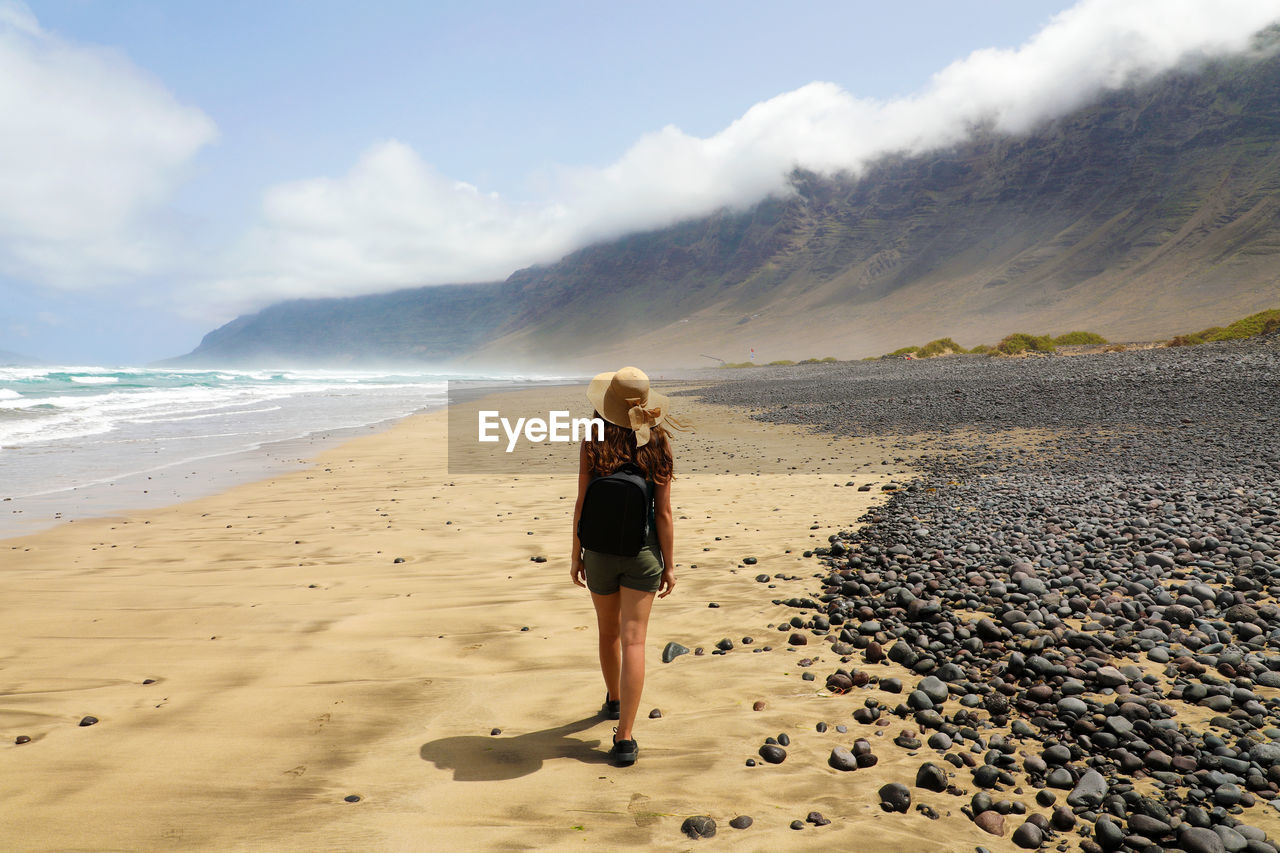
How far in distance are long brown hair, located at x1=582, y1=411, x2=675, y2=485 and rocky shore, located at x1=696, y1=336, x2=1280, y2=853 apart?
163cm

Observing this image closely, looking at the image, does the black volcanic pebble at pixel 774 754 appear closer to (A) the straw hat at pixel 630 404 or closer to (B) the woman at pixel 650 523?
(B) the woman at pixel 650 523

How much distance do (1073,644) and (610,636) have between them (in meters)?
3.14

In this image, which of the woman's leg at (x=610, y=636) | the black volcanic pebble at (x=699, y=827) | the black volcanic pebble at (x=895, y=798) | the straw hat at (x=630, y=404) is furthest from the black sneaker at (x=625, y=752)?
the straw hat at (x=630, y=404)

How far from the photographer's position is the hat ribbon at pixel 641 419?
11.7ft

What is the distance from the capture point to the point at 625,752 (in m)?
3.65

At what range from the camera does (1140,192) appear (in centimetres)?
11588

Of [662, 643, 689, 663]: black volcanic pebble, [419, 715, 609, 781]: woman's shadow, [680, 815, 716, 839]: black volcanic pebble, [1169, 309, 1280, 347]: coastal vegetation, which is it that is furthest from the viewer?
[1169, 309, 1280, 347]: coastal vegetation

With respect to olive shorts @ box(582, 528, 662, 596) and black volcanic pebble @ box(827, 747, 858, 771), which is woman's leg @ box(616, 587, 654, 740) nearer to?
olive shorts @ box(582, 528, 662, 596)

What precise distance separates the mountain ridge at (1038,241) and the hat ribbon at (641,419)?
297 ft

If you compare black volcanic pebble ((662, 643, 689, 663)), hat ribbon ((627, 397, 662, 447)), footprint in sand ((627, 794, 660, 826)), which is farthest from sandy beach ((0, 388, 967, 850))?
hat ribbon ((627, 397, 662, 447))

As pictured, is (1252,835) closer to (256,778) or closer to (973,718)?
(973,718)

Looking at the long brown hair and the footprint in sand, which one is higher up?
the long brown hair

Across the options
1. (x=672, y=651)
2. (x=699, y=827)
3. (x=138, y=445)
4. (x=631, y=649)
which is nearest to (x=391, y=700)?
(x=631, y=649)

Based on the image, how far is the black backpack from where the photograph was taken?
143 inches
